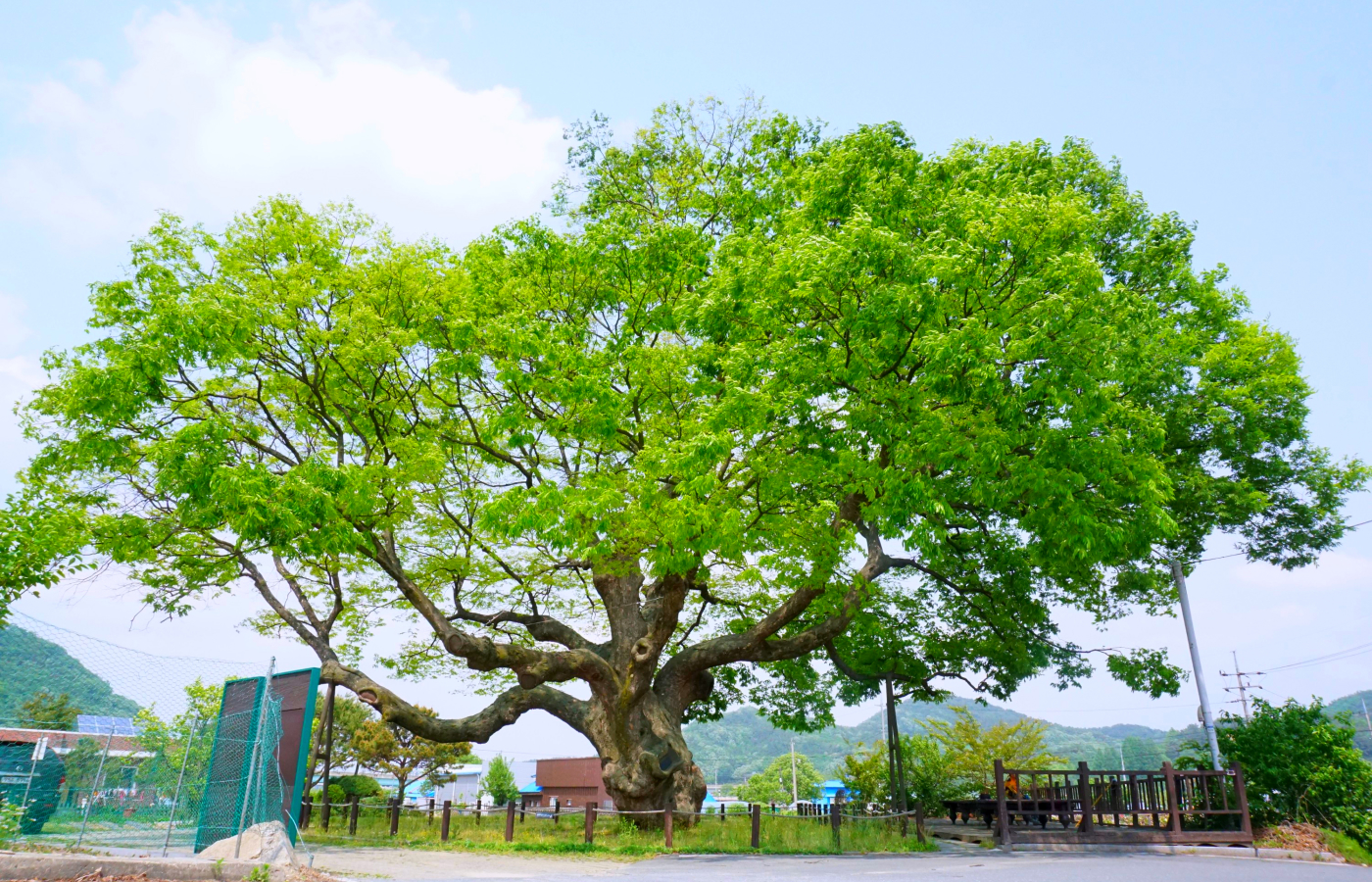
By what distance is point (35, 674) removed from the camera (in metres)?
11.2

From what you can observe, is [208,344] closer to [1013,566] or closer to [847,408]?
[847,408]

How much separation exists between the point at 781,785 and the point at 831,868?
76423mm

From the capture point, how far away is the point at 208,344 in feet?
46.4

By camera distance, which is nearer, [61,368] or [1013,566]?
[61,368]

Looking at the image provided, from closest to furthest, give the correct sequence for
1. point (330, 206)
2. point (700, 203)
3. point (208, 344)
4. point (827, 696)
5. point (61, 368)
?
point (208, 344) → point (61, 368) → point (330, 206) → point (700, 203) → point (827, 696)

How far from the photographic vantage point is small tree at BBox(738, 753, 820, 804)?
3049 inches

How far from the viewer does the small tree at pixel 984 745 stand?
27.2 m

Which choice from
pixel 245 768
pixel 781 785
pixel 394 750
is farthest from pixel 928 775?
pixel 781 785

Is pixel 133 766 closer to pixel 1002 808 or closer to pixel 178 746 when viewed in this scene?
pixel 178 746

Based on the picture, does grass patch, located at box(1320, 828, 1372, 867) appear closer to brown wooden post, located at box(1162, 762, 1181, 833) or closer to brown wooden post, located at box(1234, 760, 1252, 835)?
brown wooden post, located at box(1234, 760, 1252, 835)

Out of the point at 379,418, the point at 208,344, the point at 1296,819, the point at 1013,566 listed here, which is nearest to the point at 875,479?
the point at 1013,566

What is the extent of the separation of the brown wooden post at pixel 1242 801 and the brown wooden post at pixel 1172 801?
105 cm

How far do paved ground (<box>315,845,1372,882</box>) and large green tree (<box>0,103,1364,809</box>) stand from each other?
4.52m

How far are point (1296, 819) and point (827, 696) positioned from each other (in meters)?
10.6
